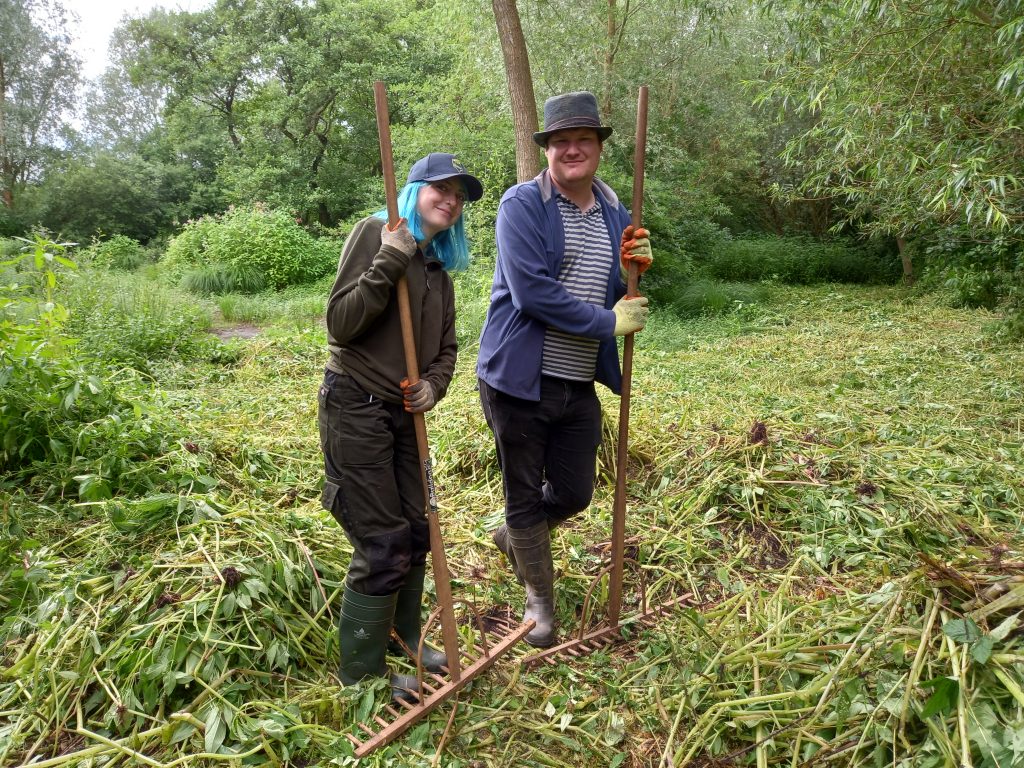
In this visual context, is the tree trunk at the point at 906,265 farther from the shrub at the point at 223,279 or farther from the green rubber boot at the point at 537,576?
the green rubber boot at the point at 537,576

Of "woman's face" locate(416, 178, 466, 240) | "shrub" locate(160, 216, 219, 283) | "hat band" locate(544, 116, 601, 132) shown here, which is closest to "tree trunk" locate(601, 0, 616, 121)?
"shrub" locate(160, 216, 219, 283)

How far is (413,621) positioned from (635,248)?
163 cm

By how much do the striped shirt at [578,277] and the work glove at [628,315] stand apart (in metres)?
0.12

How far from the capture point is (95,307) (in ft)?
24.7

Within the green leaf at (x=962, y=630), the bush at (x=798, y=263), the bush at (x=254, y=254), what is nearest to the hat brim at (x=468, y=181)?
the green leaf at (x=962, y=630)

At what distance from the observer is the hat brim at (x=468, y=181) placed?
7.36 ft

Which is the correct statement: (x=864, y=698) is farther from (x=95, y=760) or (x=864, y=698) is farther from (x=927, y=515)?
(x=95, y=760)

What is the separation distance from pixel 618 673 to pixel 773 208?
775 inches

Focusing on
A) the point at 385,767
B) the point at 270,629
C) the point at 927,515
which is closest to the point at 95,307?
the point at 270,629

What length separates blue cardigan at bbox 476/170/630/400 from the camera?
248cm

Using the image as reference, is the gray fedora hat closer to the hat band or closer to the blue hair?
the hat band

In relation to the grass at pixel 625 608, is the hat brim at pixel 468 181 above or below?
above

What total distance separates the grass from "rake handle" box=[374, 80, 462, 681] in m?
0.31

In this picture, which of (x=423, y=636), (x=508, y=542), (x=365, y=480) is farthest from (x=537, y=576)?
(x=365, y=480)
